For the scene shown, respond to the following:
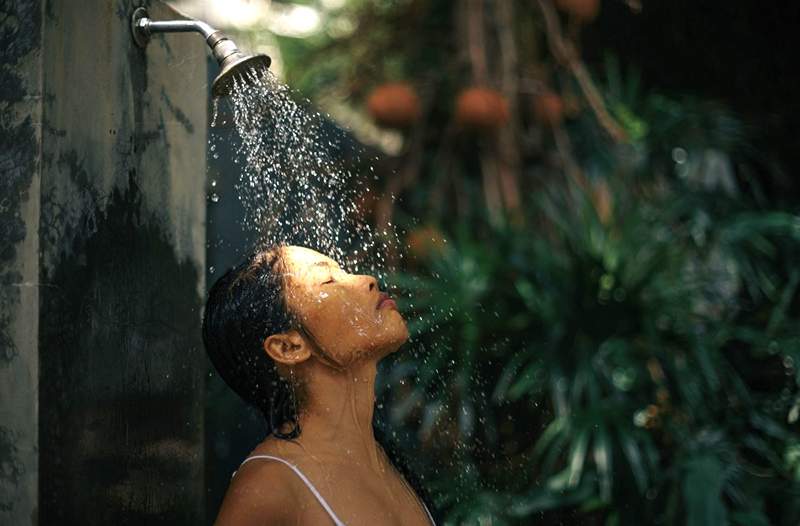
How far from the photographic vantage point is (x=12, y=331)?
149 cm

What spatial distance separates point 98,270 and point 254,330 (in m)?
0.23

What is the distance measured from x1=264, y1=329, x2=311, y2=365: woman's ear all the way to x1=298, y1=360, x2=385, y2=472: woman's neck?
0.03 metres

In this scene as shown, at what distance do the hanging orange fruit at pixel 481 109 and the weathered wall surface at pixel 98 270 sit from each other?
190cm

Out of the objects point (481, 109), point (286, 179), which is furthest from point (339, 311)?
point (481, 109)

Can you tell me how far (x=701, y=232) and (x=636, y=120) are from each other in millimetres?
573

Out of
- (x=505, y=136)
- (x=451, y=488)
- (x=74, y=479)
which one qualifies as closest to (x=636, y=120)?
(x=505, y=136)

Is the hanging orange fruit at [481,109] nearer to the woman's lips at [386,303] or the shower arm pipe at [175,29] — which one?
the shower arm pipe at [175,29]

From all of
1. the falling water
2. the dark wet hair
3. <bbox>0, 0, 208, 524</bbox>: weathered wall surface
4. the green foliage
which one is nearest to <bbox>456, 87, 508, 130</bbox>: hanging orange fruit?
the green foliage

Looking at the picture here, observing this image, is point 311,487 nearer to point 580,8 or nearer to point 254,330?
point 254,330

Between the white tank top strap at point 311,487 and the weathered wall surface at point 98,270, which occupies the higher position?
the weathered wall surface at point 98,270

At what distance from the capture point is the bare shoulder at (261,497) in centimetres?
155

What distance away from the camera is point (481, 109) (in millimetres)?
3863

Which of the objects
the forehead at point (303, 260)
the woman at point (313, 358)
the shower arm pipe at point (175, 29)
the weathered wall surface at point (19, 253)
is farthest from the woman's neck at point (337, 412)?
the shower arm pipe at point (175, 29)

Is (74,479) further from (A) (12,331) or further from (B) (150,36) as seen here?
(B) (150,36)
